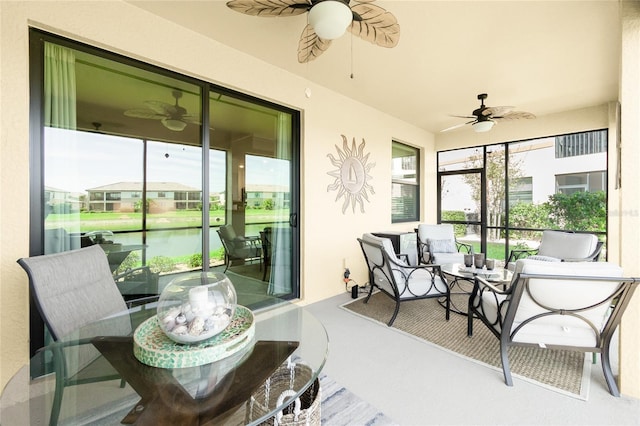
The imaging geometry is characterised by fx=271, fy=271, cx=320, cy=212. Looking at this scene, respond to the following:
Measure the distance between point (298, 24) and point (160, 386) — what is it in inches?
109

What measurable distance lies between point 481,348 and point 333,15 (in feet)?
9.76

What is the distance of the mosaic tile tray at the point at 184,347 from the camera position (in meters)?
1.07

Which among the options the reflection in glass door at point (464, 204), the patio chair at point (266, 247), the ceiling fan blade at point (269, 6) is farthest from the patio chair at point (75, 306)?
the reflection in glass door at point (464, 204)

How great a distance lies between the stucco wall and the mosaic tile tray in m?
1.35

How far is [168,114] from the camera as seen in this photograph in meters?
2.76

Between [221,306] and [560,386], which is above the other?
[221,306]

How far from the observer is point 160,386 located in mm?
993

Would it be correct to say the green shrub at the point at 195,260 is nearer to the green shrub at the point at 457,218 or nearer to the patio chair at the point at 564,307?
the patio chair at the point at 564,307

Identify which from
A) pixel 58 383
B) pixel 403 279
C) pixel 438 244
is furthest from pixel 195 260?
pixel 438 244

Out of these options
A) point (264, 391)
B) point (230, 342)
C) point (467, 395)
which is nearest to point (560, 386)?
point (467, 395)

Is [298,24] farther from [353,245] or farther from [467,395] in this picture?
[467,395]

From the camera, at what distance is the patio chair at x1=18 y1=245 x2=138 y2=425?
3.86 feet

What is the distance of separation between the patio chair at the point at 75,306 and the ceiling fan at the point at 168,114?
4.98ft

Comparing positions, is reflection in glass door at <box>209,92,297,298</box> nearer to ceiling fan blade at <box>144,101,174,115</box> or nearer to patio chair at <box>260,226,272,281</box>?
patio chair at <box>260,226,272,281</box>
